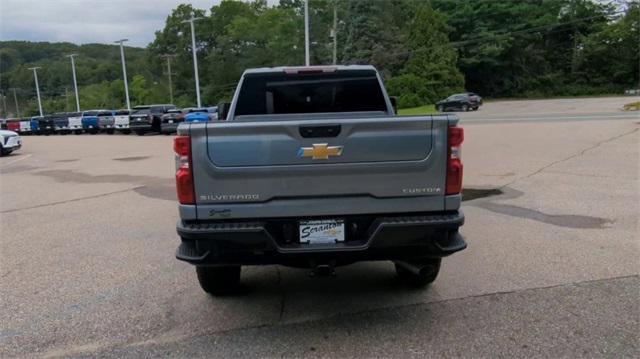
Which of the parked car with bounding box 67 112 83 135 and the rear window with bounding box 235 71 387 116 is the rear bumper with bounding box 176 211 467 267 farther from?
the parked car with bounding box 67 112 83 135

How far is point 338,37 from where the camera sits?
74062 mm

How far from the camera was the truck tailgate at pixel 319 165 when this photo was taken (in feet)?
12.8

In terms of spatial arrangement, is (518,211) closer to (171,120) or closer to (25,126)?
(171,120)

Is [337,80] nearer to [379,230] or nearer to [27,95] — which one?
[379,230]

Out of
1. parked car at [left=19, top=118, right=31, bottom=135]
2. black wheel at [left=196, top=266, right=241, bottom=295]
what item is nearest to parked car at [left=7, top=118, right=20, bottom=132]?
parked car at [left=19, top=118, right=31, bottom=135]

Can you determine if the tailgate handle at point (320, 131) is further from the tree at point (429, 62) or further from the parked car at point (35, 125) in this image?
the tree at point (429, 62)

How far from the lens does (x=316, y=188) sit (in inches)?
156

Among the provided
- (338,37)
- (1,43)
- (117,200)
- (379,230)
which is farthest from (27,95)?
(379,230)

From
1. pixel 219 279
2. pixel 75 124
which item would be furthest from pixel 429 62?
pixel 219 279

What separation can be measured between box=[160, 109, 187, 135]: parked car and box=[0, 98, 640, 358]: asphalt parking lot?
21041 millimetres

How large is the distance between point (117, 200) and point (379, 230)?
26.8 ft

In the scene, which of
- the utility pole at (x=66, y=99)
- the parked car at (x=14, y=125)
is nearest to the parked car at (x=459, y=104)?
the parked car at (x=14, y=125)

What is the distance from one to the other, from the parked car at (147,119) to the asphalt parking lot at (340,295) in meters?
23.3

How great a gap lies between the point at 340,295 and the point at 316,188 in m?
1.57
